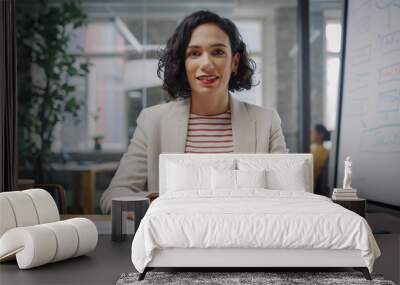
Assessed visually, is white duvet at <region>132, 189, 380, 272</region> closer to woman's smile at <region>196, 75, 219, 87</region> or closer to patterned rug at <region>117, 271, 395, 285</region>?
patterned rug at <region>117, 271, 395, 285</region>

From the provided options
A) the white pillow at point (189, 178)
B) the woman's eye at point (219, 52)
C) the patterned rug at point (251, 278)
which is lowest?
the patterned rug at point (251, 278)

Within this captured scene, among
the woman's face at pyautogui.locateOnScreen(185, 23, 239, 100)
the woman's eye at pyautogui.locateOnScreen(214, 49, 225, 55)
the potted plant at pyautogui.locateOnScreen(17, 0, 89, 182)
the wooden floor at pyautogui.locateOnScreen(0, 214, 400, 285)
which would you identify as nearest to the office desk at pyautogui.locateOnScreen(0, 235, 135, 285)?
the wooden floor at pyautogui.locateOnScreen(0, 214, 400, 285)

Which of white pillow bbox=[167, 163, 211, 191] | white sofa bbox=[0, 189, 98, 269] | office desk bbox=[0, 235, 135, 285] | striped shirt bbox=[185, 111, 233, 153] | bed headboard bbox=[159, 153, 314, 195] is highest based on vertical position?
striped shirt bbox=[185, 111, 233, 153]

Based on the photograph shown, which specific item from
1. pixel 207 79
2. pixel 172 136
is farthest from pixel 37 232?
pixel 207 79

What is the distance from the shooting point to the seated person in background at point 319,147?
→ 6.35 m

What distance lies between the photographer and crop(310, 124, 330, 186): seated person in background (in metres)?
6.35

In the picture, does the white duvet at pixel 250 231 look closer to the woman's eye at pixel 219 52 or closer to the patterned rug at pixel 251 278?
the patterned rug at pixel 251 278

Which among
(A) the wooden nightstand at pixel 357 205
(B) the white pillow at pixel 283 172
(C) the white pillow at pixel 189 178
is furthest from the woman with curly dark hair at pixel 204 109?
(A) the wooden nightstand at pixel 357 205

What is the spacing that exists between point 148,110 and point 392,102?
247 centimetres

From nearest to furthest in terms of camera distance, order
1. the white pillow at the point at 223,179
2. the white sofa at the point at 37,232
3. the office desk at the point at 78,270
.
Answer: the office desk at the point at 78,270 < the white sofa at the point at 37,232 < the white pillow at the point at 223,179

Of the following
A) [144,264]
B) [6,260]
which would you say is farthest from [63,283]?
[6,260]

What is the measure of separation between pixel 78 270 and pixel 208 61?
7.99 feet

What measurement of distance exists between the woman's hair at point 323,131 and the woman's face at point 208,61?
4.07 ft

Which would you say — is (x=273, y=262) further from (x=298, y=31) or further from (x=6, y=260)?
(x=298, y=31)
